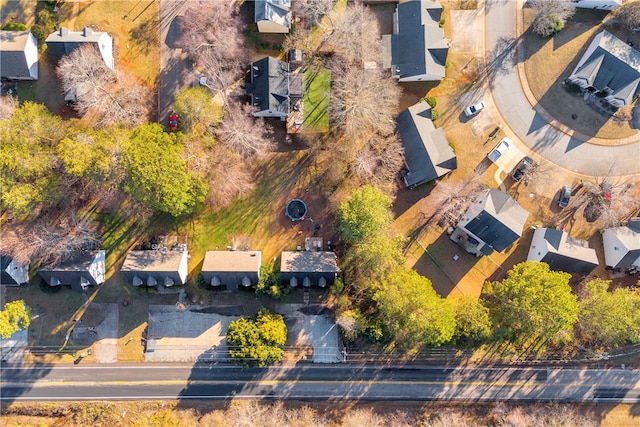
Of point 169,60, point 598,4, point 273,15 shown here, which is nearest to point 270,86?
point 273,15

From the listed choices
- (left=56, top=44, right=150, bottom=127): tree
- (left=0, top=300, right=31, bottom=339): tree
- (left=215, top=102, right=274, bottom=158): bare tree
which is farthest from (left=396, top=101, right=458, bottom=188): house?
(left=0, top=300, right=31, bottom=339): tree

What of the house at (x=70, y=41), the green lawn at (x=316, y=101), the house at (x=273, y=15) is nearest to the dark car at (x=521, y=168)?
the green lawn at (x=316, y=101)

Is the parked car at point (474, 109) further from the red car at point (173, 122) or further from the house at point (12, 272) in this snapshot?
the house at point (12, 272)

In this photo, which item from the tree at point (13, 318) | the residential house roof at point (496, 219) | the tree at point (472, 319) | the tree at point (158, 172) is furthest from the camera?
the residential house roof at point (496, 219)

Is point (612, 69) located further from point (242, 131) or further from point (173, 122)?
point (173, 122)

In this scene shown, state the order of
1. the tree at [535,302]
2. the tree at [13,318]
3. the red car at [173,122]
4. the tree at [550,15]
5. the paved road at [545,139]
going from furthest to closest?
the paved road at [545,139] < the tree at [550,15] < the red car at [173,122] < the tree at [13,318] < the tree at [535,302]

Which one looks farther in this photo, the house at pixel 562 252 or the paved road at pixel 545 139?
the paved road at pixel 545 139

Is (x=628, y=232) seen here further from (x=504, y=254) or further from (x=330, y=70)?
(x=330, y=70)
